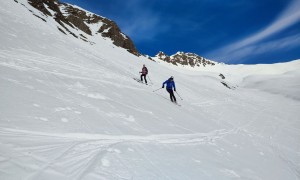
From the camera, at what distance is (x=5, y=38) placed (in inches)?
604

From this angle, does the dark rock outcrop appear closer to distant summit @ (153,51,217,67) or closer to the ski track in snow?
distant summit @ (153,51,217,67)

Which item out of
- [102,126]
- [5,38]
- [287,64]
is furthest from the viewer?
[287,64]

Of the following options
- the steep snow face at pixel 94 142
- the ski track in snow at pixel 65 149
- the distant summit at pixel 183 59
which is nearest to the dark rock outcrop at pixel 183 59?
the distant summit at pixel 183 59

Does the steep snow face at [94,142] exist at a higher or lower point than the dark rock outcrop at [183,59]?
lower

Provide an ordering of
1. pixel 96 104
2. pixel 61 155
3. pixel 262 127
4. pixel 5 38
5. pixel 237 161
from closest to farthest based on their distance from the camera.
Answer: pixel 61 155, pixel 237 161, pixel 96 104, pixel 5 38, pixel 262 127

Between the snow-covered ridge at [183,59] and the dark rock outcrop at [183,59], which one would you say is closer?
the snow-covered ridge at [183,59]

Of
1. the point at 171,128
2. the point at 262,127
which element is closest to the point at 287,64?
the point at 262,127

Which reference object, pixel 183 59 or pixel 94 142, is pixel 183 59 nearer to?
pixel 183 59

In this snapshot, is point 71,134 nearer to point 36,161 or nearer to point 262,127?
point 36,161

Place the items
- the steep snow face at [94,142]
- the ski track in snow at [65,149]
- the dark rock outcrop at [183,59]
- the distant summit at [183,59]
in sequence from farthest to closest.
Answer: the dark rock outcrop at [183,59] < the distant summit at [183,59] < the steep snow face at [94,142] < the ski track in snow at [65,149]

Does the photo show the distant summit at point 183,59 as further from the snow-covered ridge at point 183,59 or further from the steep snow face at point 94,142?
the steep snow face at point 94,142

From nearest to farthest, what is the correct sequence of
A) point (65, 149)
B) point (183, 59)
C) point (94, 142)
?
1. point (65, 149)
2. point (94, 142)
3. point (183, 59)

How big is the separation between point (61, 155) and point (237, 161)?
5.84 metres

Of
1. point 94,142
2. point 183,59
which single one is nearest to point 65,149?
point 94,142
